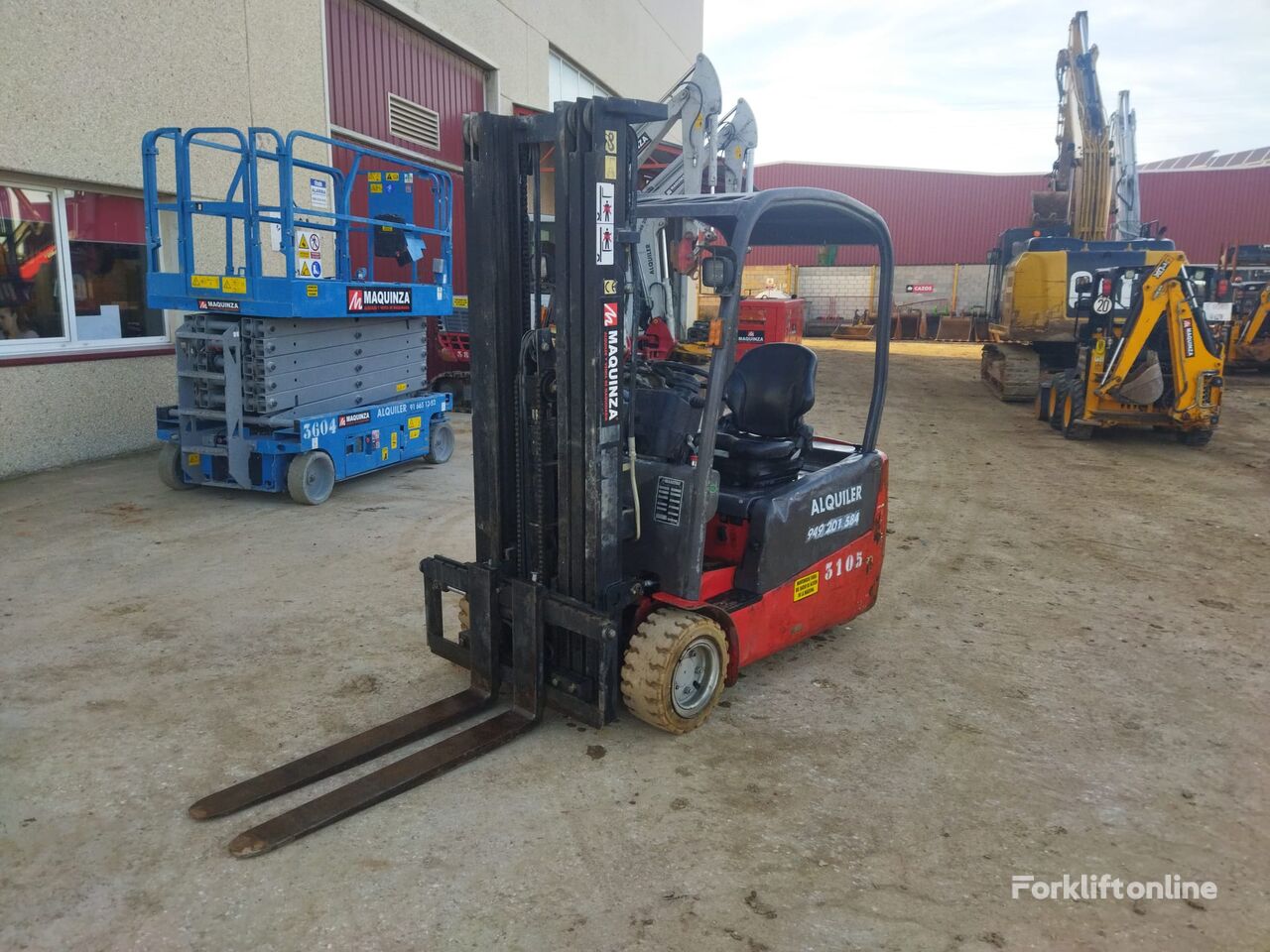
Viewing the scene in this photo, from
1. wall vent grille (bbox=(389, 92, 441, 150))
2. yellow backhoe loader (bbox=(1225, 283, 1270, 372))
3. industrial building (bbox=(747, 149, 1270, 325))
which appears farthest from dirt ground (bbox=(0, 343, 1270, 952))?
industrial building (bbox=(747, 149, 1270, 325))

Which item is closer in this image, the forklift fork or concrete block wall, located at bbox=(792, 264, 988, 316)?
the forklift fork

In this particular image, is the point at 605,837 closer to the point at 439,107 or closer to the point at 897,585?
the point at 897,585

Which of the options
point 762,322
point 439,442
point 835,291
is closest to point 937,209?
point 835,291

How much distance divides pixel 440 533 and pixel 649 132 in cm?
928

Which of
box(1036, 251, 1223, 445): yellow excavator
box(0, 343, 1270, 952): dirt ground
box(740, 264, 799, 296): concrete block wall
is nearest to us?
box(0, 343, 1270, 952): dirt ground

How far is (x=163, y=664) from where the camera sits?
4.48 meters

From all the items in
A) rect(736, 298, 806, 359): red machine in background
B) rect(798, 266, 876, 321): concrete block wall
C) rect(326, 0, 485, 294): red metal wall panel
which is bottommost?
rect(736, 298, 806, 359): red machine in background

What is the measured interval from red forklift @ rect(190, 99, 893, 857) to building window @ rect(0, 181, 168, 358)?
6.41 metres

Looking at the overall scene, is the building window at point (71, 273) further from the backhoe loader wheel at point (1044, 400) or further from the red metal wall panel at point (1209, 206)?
the red metal wall panel at point (1209, 206)

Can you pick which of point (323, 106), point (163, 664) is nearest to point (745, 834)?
point (163, 664)

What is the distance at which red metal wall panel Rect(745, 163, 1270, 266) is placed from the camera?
109 feet

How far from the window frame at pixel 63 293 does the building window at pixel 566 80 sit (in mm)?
9781

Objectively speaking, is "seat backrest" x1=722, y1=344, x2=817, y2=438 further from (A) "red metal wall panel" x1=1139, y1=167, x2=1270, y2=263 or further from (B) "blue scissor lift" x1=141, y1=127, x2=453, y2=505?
(A) "red metal wall panel" x1=1139, y1=167, x2=1270, y2=263

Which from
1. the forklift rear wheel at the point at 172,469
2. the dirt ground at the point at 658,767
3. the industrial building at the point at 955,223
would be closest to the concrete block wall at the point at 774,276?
the industrial building at the point at 955,223
